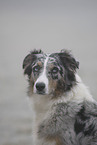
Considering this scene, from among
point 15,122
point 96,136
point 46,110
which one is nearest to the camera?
point 96,136

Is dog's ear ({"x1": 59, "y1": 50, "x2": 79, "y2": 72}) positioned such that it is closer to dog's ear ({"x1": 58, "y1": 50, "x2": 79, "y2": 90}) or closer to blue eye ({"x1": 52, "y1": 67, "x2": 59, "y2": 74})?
dog's ear ({"x1": 58, "y1": 50, "x2": 79, "y2": 90})

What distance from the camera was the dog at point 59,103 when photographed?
4594 mm

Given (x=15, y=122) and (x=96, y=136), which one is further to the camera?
(x=15, y=122)

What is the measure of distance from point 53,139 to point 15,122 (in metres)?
5.21

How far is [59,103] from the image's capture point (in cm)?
509

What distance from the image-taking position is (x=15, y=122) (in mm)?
9695

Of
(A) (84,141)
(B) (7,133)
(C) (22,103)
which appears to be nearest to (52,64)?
(A) (84,141)

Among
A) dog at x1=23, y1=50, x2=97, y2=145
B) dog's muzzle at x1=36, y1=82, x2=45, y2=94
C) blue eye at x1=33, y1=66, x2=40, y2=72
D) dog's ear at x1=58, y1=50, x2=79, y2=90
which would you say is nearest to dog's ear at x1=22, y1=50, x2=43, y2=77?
dog at x1=23, y1=50, x2=97, y2=145

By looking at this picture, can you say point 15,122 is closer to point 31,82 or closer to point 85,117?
point 31,82

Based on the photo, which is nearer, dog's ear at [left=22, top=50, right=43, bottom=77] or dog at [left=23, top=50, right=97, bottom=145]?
dog at [left=23, top=50, right=97, bottom=145]

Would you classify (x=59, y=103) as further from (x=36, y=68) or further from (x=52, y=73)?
(x=36, y=68)

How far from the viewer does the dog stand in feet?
15.1

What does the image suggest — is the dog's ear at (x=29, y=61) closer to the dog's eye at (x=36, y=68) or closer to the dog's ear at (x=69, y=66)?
the dog's eye at (x=36, y=68)

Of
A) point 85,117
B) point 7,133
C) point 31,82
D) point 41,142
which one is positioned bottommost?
point 7,133
